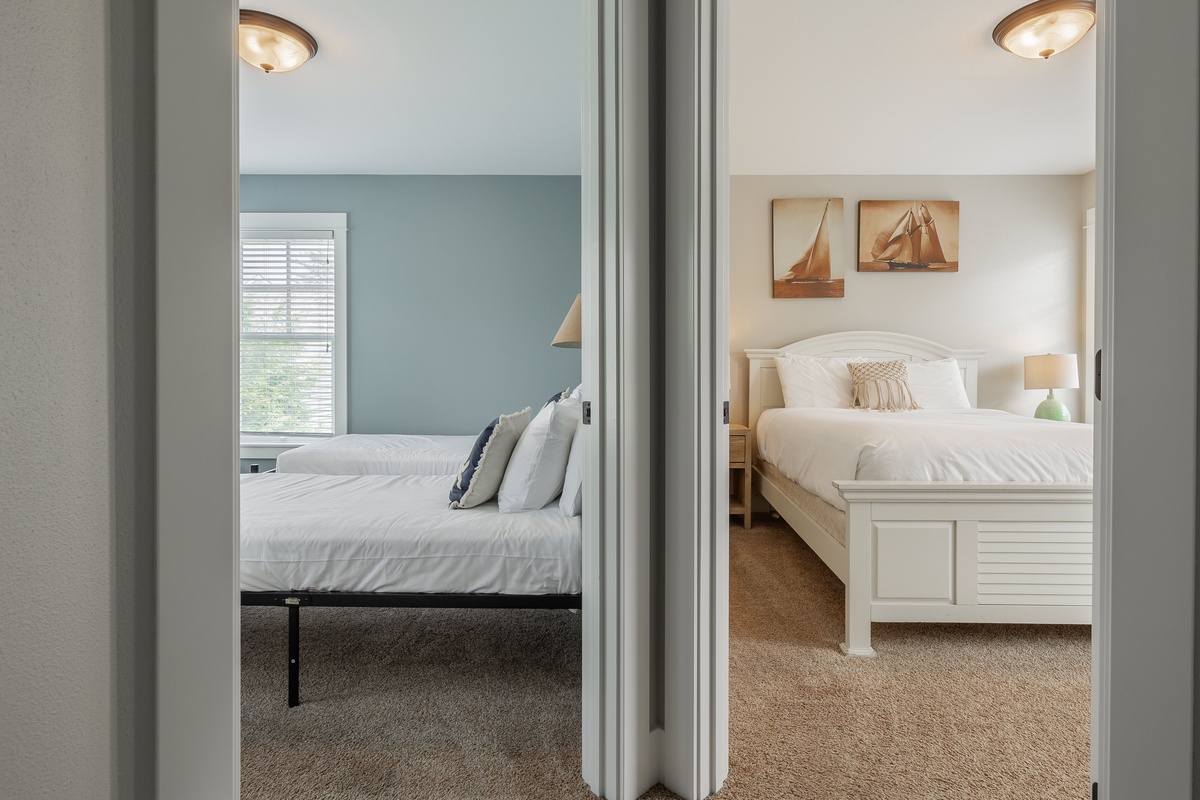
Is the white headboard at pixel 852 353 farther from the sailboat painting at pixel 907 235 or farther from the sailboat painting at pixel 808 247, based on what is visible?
the sailboat painting at pixel 907 235

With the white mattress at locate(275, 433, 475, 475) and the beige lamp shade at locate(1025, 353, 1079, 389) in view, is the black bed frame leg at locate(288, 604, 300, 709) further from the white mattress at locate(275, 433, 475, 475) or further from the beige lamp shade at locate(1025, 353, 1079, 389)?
the beige lamp shade at locate(1025, 353, 1079, 389)

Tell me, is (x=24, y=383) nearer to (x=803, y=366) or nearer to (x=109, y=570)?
(x=109, y=570)

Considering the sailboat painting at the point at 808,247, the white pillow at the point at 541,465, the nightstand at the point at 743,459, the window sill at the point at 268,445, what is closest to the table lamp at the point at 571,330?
the white pillow at the point at 541,465

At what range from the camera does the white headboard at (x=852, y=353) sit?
4754 mm

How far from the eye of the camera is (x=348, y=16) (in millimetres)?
2688

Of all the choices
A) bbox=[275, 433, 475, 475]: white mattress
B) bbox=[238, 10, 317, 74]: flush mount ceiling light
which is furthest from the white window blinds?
bbox=[238, 10, 317, 74]: flush mount ceiling light

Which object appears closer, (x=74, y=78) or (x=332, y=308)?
(x=74, y=78)

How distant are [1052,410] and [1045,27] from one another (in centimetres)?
287

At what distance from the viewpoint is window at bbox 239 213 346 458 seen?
490 cm

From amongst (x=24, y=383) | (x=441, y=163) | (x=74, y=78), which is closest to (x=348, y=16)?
(x=441, y=163)

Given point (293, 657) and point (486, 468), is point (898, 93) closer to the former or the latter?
point (486, 468)

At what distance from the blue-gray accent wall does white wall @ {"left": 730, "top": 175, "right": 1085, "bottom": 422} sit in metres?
1.42

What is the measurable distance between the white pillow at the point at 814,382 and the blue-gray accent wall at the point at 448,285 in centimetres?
159

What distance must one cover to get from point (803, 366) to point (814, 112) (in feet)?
5.58
